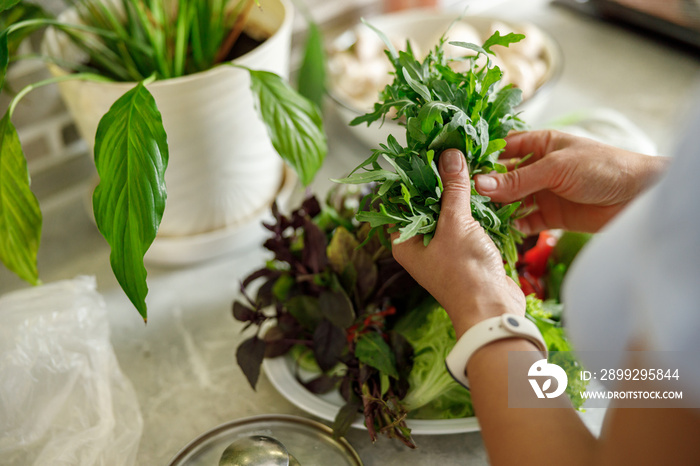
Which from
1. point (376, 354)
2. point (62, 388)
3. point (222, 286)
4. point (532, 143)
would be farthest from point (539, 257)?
point (62, 388)

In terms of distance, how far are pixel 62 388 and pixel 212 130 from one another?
0.33 m

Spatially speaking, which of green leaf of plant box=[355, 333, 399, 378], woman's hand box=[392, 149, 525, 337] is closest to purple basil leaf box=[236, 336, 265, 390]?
green leaf of plant box=[355, 333, 399, 378]

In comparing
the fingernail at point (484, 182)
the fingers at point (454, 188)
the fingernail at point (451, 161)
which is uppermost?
the fingernail at point (451, 161)

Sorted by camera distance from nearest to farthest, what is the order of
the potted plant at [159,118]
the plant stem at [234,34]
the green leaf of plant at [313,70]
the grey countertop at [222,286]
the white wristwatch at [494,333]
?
the white wristwatch at [494,333], the potted plant at [159,118], the grey countertop at [222,286], the plant stem at [234,34], the green leaf of plant at [313,70]

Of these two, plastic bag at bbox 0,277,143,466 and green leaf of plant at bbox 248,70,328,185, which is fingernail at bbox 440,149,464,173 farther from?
plastic bag at bbox 0,277,143,466

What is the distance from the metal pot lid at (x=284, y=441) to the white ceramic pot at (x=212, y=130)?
31cm

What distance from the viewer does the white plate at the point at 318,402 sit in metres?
0.58

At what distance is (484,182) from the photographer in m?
0.55

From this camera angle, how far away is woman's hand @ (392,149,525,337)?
453 mm

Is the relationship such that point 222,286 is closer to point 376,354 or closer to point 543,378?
point 376,354

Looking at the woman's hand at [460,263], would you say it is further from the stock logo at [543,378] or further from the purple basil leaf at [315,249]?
the purple basil leaf at [315,249]

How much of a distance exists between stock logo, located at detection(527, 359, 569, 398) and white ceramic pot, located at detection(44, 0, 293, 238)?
17.6 inches

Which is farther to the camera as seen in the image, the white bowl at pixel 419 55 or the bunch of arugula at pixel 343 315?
the white bowl at pixel 419 55

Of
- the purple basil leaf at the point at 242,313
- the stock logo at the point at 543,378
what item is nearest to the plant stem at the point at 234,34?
the purple basil leaf at the point at 242,313
